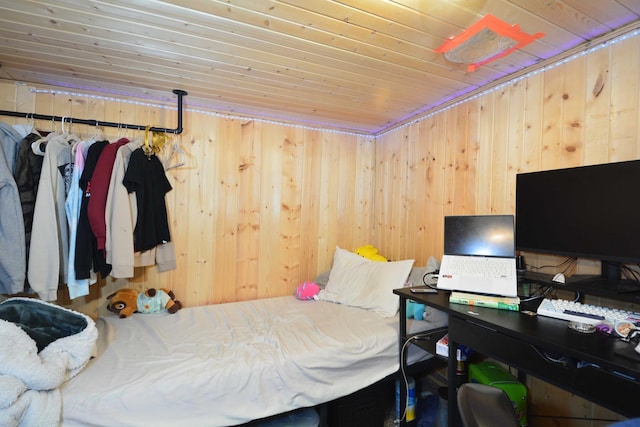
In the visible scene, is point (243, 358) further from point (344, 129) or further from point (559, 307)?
point (344, 129)

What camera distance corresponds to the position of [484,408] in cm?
62

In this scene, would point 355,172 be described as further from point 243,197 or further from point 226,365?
point 226,365

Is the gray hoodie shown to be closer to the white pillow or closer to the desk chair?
the white pillow

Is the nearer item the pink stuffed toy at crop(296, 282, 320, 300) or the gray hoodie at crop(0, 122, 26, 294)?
the gray hoodie at crop(0, 122, 26, 294)

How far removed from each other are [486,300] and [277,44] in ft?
5.47

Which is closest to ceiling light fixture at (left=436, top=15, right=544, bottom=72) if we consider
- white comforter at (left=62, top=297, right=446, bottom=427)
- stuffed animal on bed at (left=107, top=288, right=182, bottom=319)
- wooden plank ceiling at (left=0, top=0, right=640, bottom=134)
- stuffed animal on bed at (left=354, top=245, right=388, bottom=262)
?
wooden plank ceiling at (left=0, top=0, right=640, bottom=134)

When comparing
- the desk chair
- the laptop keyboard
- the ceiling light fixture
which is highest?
the ceiling light fixture

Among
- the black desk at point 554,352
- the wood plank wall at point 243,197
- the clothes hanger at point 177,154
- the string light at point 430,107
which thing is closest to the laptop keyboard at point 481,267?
the black desk at point 554,352

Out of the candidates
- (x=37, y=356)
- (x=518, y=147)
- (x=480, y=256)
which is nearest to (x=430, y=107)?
(x=518, y=147)

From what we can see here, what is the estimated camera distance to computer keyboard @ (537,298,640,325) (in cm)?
115

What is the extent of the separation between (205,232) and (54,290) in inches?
39.4

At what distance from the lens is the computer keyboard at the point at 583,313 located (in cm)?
115

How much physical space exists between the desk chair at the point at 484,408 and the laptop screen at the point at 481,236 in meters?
1.14

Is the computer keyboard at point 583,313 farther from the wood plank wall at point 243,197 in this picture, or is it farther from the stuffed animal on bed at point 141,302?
the stuffed animal on bed at point 141,302
